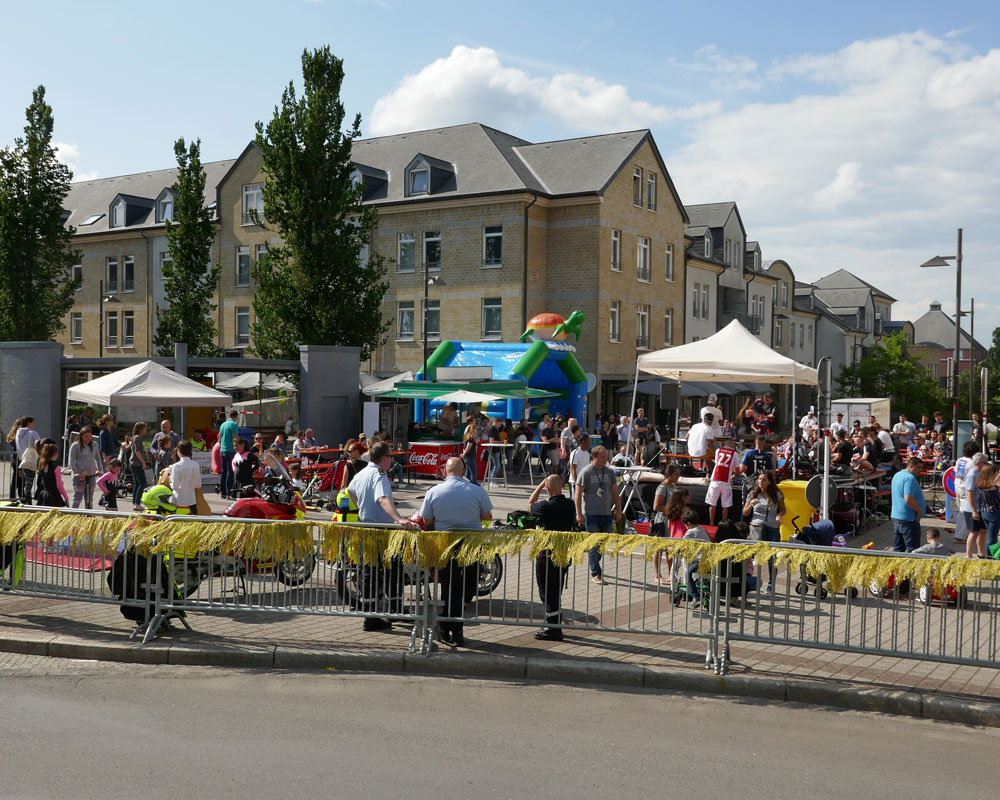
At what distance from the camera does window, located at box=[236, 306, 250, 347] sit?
46781mm

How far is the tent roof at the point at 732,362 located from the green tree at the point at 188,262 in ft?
85.8

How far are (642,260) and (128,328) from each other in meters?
26.7

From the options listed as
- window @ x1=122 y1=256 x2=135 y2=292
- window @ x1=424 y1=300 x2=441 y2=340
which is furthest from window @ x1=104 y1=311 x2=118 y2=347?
window @ x1=424 y1=300 x2=441 y2=340

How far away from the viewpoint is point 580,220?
3953cm

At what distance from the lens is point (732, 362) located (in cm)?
1756

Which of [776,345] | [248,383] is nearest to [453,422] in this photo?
[248,383]

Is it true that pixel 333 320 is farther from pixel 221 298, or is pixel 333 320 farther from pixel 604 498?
pixel 604 498

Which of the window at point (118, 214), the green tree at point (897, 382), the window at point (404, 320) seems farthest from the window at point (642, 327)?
the window at point (118, 214)

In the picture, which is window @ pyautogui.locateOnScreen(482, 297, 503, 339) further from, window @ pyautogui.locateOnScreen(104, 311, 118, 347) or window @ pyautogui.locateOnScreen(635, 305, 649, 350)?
window @ pyautogui.locateOnScreen(104, 311, 118, 347)

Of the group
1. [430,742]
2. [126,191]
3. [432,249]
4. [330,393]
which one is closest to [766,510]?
[430,742]

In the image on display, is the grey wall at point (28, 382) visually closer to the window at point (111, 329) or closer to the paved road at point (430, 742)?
the paved road at point (430, 742)

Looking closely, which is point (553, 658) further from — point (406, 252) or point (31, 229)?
point (406, 252)

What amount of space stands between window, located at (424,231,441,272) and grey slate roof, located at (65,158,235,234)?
1355 centimetres

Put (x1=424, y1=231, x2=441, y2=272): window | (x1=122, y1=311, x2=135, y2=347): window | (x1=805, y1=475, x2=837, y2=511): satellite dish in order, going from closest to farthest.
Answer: (x1=805, y1=475, x2=837, y2=511): satellite dish → (x1=424, y1=231, x2=441, y2=272): window → (x1=122, y1=311, x2=135, y2=347): window
